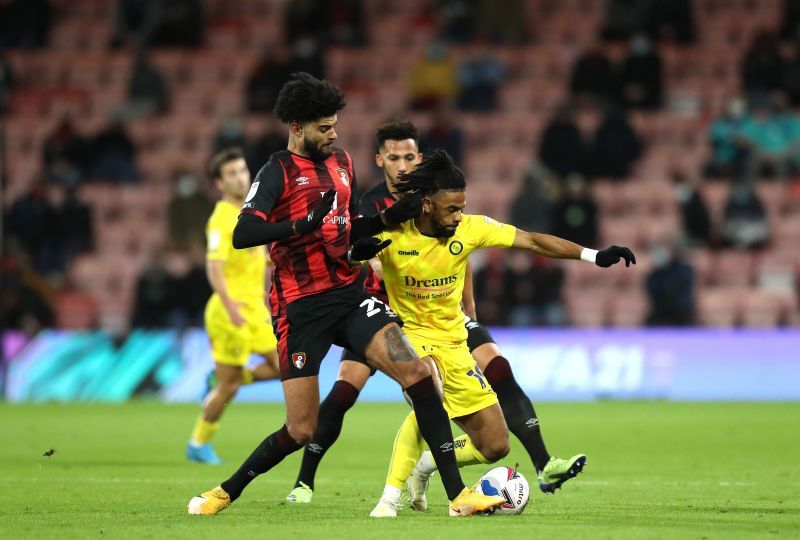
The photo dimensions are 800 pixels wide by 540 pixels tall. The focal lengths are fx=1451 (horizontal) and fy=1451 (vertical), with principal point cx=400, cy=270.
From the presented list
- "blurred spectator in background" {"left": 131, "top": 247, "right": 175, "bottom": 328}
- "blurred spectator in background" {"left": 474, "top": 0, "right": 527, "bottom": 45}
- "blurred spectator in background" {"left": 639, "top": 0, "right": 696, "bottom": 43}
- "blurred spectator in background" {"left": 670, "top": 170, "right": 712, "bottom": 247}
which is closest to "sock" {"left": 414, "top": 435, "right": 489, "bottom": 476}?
"blurred spectator in background" {"left": 131, "top": 247, "right": 175, "bottom": 328}

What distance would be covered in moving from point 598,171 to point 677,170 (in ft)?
3.99

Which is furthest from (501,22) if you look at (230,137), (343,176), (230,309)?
(343,176)

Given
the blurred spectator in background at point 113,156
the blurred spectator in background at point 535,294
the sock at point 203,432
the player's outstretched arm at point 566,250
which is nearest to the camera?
the player's outstretched arm at point 566,250

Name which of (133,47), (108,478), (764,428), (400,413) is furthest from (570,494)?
(133,47)

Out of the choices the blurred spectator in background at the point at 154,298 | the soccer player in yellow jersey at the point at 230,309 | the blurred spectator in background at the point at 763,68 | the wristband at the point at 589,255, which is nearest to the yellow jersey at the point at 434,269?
the wristband at the point at 589,255

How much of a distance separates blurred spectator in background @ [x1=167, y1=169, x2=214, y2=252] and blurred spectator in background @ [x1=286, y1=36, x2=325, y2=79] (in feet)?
7.85

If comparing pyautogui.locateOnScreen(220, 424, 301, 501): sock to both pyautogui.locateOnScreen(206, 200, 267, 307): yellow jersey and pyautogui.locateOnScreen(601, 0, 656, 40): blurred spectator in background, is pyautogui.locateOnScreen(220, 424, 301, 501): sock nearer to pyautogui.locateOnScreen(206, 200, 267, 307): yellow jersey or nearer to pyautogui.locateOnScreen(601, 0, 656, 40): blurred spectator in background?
pyautogui.locateOnScreen(206, 200, 267, 307): yellow jersey

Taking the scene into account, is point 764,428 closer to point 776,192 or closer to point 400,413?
point 400,413

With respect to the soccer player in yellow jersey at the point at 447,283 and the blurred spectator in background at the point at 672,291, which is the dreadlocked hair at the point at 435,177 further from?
the blurred spectator in background at the point at 672,291

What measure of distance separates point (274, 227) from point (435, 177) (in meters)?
1.02

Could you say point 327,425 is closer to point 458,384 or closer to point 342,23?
point 458,384

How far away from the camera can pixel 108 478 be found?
10.4 meters

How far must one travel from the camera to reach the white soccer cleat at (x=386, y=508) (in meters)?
7.84

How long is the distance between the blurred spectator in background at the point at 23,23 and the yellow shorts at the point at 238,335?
13.1 m
